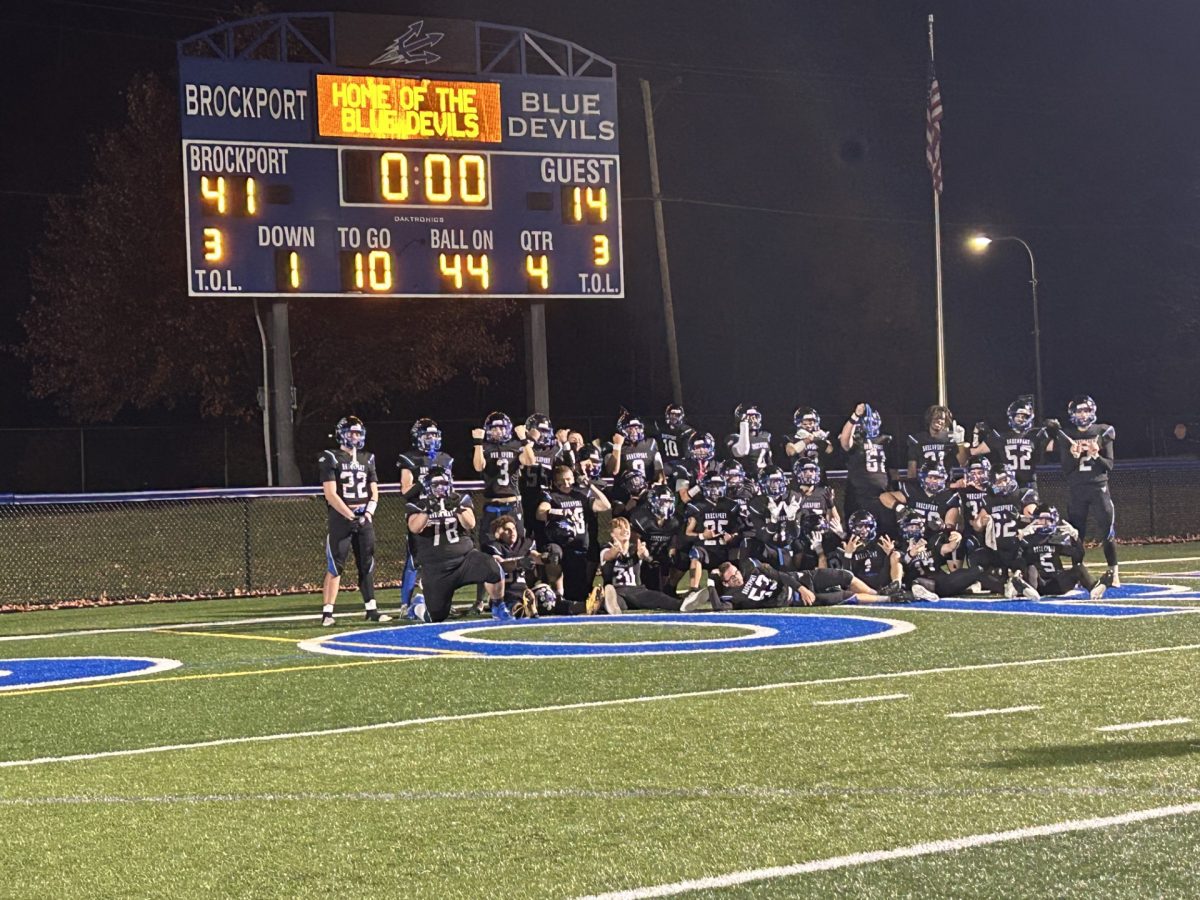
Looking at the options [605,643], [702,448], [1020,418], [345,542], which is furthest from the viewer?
[702,448]

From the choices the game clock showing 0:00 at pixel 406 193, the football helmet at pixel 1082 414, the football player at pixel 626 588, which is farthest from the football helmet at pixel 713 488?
the game clock showing 0:00 at pixel 406 193

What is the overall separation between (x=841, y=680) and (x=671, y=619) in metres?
4.02

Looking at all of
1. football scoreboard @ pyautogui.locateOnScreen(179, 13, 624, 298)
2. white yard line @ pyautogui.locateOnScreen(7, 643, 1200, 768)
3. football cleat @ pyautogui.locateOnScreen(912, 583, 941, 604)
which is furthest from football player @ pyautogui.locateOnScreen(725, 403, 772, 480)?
white yard line @ pyautogui.locateOnScreen(7, 643, 1200, 768)

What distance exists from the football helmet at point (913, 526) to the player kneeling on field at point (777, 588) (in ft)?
1.77

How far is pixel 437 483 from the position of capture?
532 inches

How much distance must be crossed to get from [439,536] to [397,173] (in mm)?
6909

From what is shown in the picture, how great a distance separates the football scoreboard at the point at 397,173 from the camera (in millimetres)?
18797

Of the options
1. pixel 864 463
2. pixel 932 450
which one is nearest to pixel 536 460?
pixel 864 463

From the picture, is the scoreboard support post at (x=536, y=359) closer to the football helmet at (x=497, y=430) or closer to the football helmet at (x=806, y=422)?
the football helmet at (x=806, y=422)

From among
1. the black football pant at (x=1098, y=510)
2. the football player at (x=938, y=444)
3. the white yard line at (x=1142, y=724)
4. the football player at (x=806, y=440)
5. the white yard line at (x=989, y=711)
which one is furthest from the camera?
the football player at (x=938, y=444)

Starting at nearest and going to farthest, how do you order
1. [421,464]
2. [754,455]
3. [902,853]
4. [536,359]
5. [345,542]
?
[902,853]
[421,464]
[345,542]
[754,455]
[536,359]

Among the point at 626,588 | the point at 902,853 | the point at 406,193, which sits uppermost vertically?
the point at 406,193

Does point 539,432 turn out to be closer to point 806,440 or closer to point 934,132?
point 806,440

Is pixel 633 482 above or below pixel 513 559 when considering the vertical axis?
above
